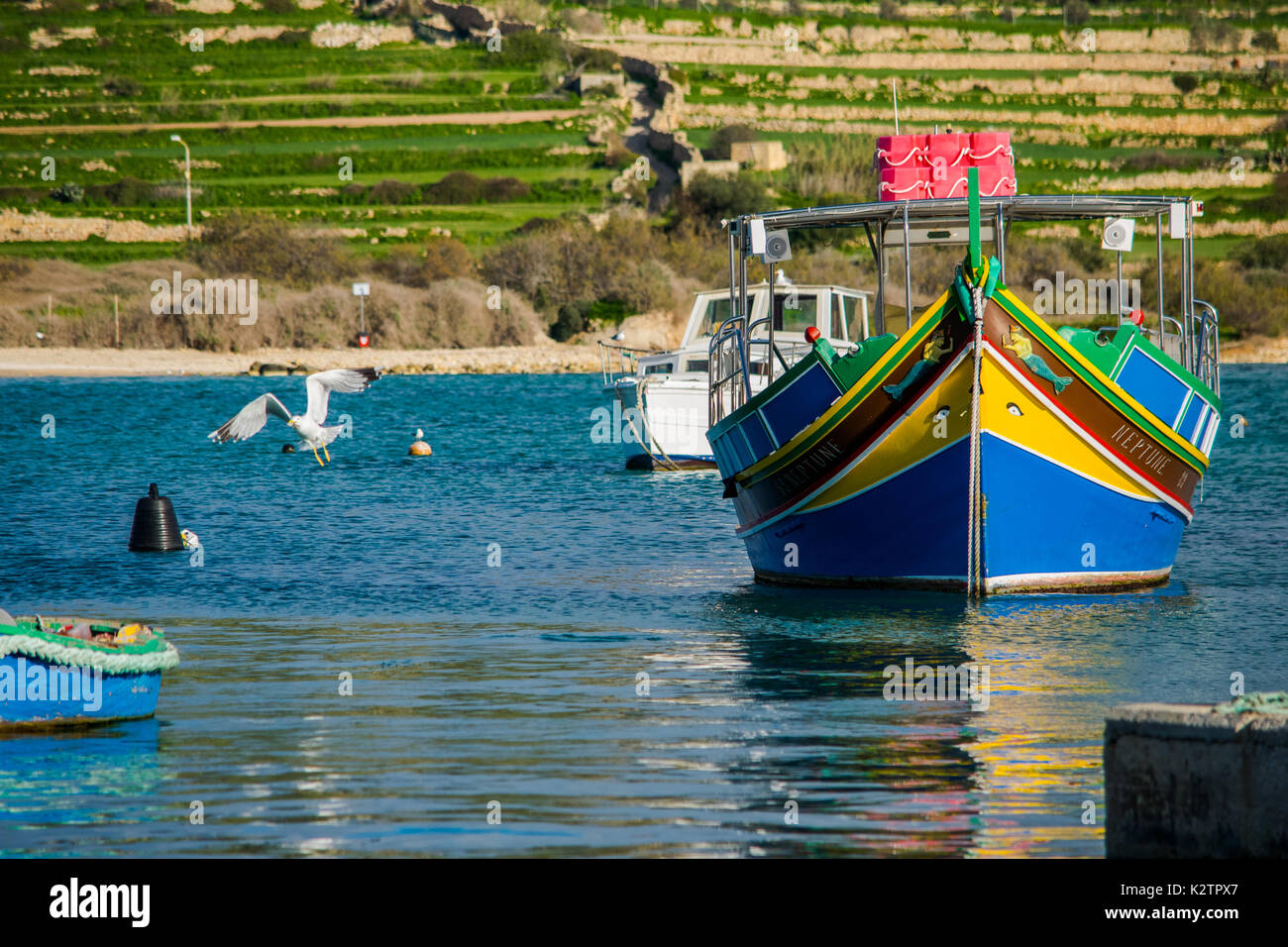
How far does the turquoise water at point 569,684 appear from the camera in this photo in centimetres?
830

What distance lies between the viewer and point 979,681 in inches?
481

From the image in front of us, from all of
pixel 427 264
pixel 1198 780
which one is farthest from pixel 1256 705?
pixel 427 264

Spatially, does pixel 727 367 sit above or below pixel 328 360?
below

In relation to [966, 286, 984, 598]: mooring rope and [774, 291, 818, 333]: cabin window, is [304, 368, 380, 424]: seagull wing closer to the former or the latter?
[774, 291, 818, 333]: cabin window

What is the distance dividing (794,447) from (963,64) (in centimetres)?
11875

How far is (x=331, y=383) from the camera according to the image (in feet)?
78.5

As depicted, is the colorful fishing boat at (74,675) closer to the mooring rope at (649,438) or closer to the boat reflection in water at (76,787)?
the boat reflection in water at (76,787)

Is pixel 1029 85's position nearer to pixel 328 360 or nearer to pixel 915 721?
pixel 328 360

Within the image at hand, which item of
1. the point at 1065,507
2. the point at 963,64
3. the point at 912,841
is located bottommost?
the point at 912,841

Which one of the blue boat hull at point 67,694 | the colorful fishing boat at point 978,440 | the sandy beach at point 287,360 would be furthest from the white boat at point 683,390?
the sandy beach at point 287,360

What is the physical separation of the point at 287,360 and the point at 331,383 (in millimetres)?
56628

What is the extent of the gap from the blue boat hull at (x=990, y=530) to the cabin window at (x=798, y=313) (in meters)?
11.4

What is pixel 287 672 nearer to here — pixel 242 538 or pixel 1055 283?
pixel 242 538

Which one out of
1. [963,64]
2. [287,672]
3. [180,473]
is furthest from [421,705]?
[963,64]
